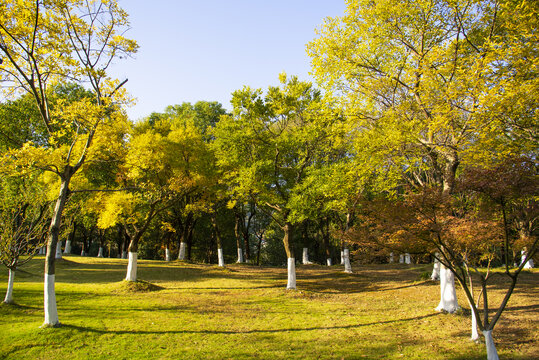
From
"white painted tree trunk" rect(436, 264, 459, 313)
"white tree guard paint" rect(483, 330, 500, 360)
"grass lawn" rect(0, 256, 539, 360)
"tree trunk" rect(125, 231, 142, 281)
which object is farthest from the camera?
"tree trunk" rect(125, 231, 142, 281)

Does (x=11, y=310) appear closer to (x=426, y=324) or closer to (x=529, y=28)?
(x=426, y=324)

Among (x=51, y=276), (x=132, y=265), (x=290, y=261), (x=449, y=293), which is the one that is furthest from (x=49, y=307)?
(x=449, y=293)

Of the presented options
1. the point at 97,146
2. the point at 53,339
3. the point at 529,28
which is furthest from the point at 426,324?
the point at 97,146

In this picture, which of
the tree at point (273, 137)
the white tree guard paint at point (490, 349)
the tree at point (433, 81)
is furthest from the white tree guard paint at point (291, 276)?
the white tree guard paint at point (490, 349)

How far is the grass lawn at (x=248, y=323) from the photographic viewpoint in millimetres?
7750

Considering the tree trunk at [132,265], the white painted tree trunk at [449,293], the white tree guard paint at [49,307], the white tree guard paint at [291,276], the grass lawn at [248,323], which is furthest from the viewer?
the white tree guard paint at [291,276]

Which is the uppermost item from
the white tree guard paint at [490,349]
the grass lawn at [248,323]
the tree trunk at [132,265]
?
the tree trunk at [132,265]

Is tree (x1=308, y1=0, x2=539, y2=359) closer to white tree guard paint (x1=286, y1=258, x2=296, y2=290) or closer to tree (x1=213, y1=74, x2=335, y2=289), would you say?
tree (x1=213, y1=74, x2=335, y2=289)

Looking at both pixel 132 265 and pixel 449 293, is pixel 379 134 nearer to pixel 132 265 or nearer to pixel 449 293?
pixel 449 293

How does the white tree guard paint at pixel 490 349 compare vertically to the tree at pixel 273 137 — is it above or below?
below

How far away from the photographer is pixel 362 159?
11820mm

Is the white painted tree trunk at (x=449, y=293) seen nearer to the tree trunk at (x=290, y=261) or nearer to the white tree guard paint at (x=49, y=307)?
the tree trunk at (x=290, y=261)

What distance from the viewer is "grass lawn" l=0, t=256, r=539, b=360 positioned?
25.4 ft

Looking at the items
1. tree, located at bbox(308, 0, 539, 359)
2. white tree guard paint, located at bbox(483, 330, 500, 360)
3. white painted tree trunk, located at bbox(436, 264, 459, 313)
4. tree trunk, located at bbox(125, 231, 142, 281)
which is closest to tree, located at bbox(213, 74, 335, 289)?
tree, located at bbox(308, 0, 539, 359)
